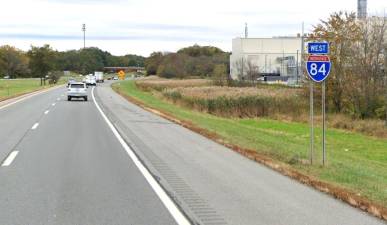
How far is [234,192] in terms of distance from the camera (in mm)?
9195

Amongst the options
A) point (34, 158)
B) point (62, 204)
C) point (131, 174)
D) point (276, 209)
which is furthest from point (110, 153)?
point (276, 209)

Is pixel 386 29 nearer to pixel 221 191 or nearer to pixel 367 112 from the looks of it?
pixel 367 112

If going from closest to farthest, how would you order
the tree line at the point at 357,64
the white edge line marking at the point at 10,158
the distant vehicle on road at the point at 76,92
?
the white edge line marking at the point at 10,158, the tree line at the point at 357,64, the distant vehicle on road at the point at 76,92

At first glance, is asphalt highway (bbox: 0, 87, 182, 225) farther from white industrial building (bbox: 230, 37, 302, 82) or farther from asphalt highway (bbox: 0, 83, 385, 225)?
white industrial building (bbox: 230, 37, 302, 82)

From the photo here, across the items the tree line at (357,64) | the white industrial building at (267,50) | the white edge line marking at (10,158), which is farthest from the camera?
the white industrial building at (267,50)

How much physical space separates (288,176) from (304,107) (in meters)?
35.3

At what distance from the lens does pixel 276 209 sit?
791cm

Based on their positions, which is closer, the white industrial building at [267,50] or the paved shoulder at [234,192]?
the paved shoulder at [234,192]

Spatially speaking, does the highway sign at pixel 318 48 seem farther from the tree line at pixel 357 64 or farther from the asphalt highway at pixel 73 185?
the tree line at pixel 357 64

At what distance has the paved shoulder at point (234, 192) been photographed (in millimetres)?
7430

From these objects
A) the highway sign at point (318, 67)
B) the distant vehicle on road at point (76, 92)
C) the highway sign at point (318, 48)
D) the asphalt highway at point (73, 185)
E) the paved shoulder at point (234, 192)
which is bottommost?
the paved shoulder at point (234, 192)

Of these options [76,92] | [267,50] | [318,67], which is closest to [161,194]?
[318,67]

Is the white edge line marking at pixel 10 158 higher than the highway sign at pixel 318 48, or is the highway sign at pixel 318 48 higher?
the highway sign at pixel 318 48

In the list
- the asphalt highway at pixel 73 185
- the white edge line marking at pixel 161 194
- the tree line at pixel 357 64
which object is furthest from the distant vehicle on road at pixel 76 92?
the white edge line marking at pixel 161 194
